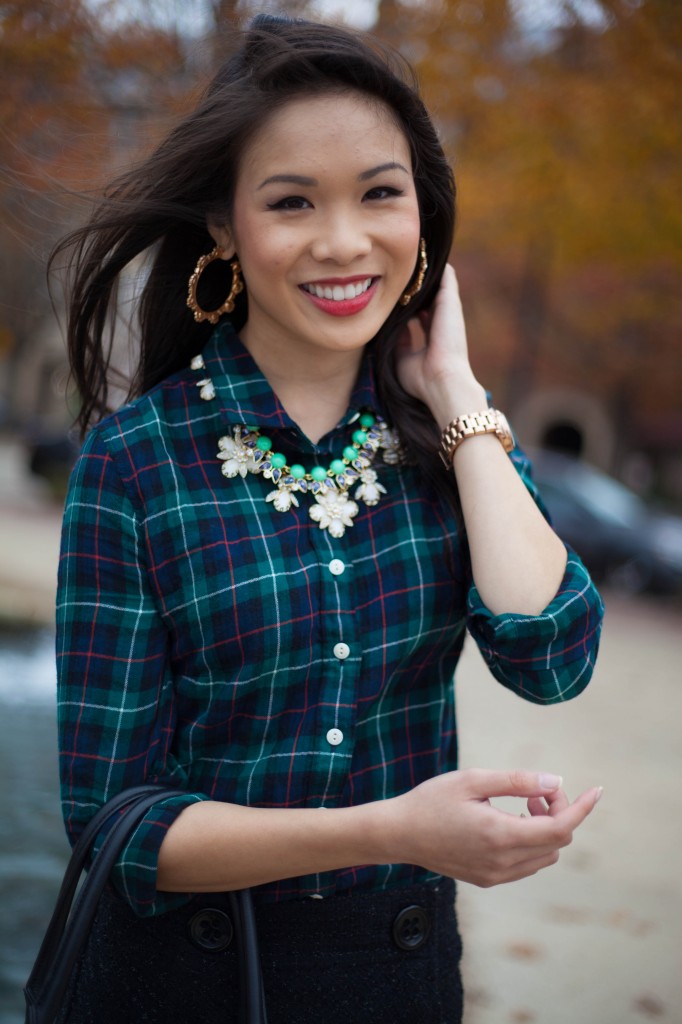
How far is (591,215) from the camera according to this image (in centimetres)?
1004

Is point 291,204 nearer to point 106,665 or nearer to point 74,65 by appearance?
point 106,665

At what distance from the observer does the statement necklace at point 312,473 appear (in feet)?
5.87

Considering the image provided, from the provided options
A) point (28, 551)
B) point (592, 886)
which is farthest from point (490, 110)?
point (28, 551)

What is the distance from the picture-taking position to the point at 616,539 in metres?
12.7

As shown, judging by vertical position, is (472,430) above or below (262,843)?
above

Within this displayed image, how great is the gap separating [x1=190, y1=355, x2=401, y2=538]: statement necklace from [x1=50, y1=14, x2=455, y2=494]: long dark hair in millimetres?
104

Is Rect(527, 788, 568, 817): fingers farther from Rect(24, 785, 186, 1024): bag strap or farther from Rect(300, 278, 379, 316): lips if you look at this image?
Rect(300, 278, 379, 316): lips

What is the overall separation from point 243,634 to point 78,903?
1.46 ft

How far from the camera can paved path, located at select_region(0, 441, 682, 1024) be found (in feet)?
12.7

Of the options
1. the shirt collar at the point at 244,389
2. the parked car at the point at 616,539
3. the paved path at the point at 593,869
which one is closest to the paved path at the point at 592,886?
the paved path at the point at 593,869

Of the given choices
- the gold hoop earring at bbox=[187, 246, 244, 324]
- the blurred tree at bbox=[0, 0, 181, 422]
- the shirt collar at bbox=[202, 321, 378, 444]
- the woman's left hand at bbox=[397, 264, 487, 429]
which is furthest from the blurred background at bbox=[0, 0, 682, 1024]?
the woman's left hand at bbox=[397, 264, 487, 429]

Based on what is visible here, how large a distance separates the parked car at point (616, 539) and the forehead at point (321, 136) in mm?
11020

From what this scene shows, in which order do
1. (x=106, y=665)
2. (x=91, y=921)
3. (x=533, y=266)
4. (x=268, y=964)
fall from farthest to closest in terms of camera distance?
1. (x=533, y=266)
2. (x=268, y=964)
3. (x=106, y=665)
4. (x=91, y=921)

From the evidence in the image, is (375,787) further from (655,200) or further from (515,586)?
(655,200)
